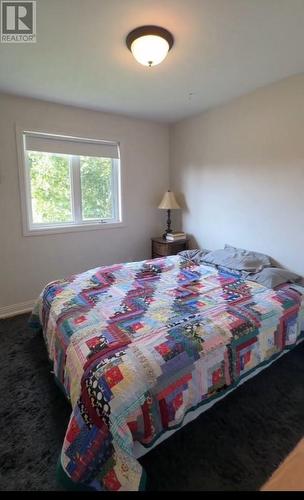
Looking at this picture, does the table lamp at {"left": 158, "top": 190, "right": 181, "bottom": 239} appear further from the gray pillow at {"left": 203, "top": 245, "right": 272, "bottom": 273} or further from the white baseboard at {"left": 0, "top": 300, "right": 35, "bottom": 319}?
the white baseboard at {"left": 0, "top": 300, "right": 35, "bottom": 319}

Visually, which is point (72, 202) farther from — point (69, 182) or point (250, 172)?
point (250, 172)

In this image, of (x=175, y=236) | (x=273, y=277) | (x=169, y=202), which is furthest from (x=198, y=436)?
(x=169, y=202)

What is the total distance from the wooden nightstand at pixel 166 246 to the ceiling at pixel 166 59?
1718 mm

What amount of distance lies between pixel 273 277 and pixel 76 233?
2336 mm

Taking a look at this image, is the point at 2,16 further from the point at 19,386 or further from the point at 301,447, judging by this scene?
the point at 301,447

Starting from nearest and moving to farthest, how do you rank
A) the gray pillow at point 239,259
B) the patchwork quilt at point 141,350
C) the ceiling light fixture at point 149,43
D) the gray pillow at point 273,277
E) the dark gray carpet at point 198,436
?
the patchwork quilt at point 141,350 < the dark gray carpet at point 198,436 < the ceiling light fixture at point 149,43 < the gray pillow at point 273,277 < the gray pillow at point 239,259

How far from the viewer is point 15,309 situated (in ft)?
9.82

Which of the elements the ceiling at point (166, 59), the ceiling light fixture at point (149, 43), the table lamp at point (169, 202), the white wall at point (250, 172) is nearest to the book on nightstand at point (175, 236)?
the white wall at point (250, 172)

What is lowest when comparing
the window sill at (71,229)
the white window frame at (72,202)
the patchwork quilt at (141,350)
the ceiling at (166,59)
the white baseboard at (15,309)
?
the white baseboard at (15,309)

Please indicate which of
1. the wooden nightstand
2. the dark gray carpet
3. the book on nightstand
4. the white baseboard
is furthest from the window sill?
the dark gray carpet

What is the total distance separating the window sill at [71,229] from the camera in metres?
3.00

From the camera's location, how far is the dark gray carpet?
1250 mm

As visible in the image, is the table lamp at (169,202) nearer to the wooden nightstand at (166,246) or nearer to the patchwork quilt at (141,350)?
the wooden nightstand at (166,246)

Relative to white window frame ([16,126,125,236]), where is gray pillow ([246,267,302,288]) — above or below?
below
